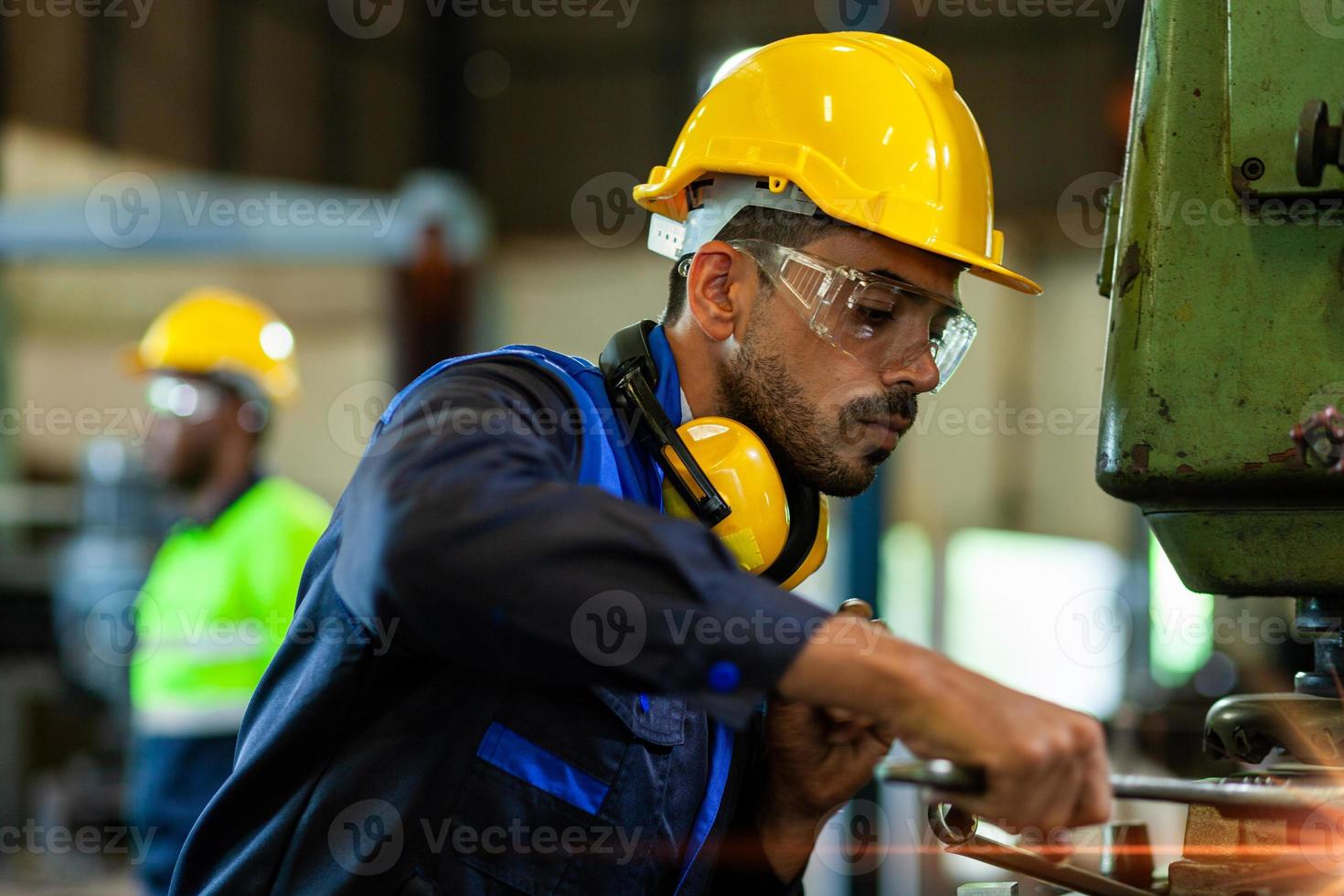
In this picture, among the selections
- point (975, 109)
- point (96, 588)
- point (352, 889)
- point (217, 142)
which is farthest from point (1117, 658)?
point (352, 889)

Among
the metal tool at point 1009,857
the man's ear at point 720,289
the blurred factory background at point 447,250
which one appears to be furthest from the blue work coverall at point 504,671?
the blurred factory background at point 447,250

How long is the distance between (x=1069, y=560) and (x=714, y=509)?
6883 mm

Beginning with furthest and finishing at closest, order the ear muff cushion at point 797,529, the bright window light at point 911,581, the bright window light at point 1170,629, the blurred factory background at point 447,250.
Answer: the bright window light at point 911,581 < the blurred factory background at point 447,250 < the bright window light at point 1170,629 < the ear muff cushion at point 797,529

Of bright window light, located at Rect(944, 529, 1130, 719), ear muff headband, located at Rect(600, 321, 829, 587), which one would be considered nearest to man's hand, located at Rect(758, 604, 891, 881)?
ear muff headband, located at Rect(600, 321, 829, 587)

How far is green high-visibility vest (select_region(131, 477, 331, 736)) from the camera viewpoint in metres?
3.77

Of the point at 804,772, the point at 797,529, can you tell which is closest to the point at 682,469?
the point at 797,529

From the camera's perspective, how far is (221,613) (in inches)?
151

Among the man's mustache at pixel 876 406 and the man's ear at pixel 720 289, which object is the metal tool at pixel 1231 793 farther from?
the man's ear at pixel 720 289

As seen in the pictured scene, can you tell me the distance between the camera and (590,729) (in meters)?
1.47

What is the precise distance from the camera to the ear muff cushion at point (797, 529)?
5.67 feet

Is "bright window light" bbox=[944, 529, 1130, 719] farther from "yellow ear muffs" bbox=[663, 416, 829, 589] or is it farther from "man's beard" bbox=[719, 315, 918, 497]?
"yellow ear muffs" bbox=[663, 416, 829, 589]

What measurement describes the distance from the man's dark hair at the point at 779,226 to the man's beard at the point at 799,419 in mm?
114

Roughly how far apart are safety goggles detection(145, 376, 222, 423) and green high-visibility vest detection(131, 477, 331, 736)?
0.49m

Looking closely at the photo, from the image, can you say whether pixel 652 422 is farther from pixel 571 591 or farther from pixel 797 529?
pixel 571 591
